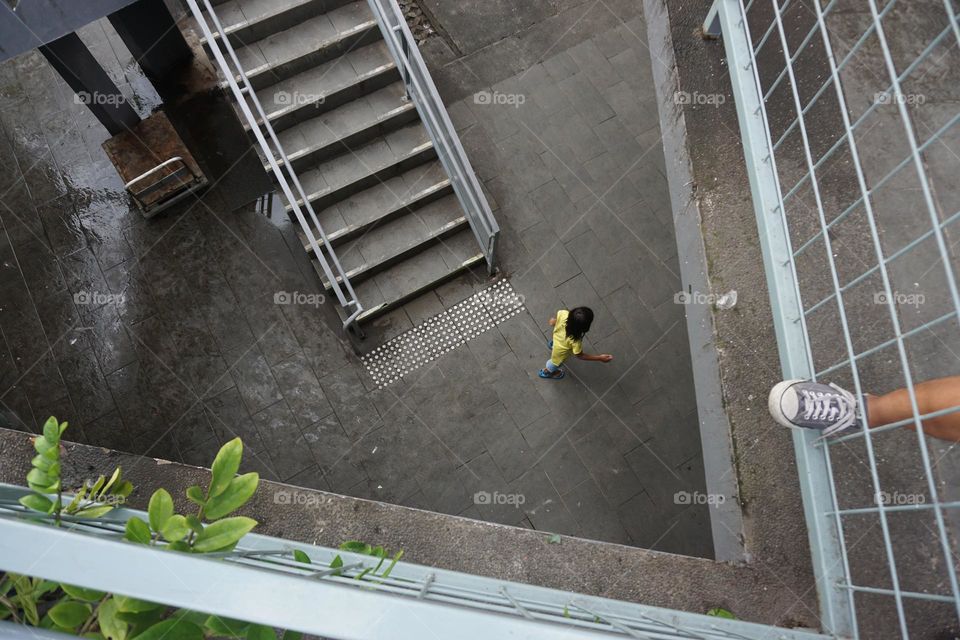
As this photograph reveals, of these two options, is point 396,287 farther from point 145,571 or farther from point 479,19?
point 145,571

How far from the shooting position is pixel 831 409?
9.11ft

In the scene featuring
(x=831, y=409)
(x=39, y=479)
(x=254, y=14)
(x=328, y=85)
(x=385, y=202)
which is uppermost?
(x=254, y=14)

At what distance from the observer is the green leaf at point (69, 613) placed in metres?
1.59

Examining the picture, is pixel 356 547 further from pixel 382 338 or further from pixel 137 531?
pixel 382 338

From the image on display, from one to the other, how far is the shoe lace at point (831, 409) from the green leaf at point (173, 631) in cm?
258

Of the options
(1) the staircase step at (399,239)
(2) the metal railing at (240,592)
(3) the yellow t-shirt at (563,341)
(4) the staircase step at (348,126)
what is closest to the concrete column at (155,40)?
(4) the staircase step at (348,126)

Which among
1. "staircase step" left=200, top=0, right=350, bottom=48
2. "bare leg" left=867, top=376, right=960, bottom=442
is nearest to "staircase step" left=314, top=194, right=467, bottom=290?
"staircase step" left=200, top=0, right=350, bottom=48

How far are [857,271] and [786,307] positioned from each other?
0.54 meters

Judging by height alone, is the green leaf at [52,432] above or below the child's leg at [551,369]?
above

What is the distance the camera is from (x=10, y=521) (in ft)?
4.48

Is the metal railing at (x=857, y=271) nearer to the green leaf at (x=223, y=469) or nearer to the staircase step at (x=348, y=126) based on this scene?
the green leaf at (x=223, y=469)

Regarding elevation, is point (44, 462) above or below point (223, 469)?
above

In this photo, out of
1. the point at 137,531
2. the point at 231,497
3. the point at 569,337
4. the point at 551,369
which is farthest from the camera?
the point at 551,369

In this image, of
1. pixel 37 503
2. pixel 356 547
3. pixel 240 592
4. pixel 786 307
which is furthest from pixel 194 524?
pixel 786 307
